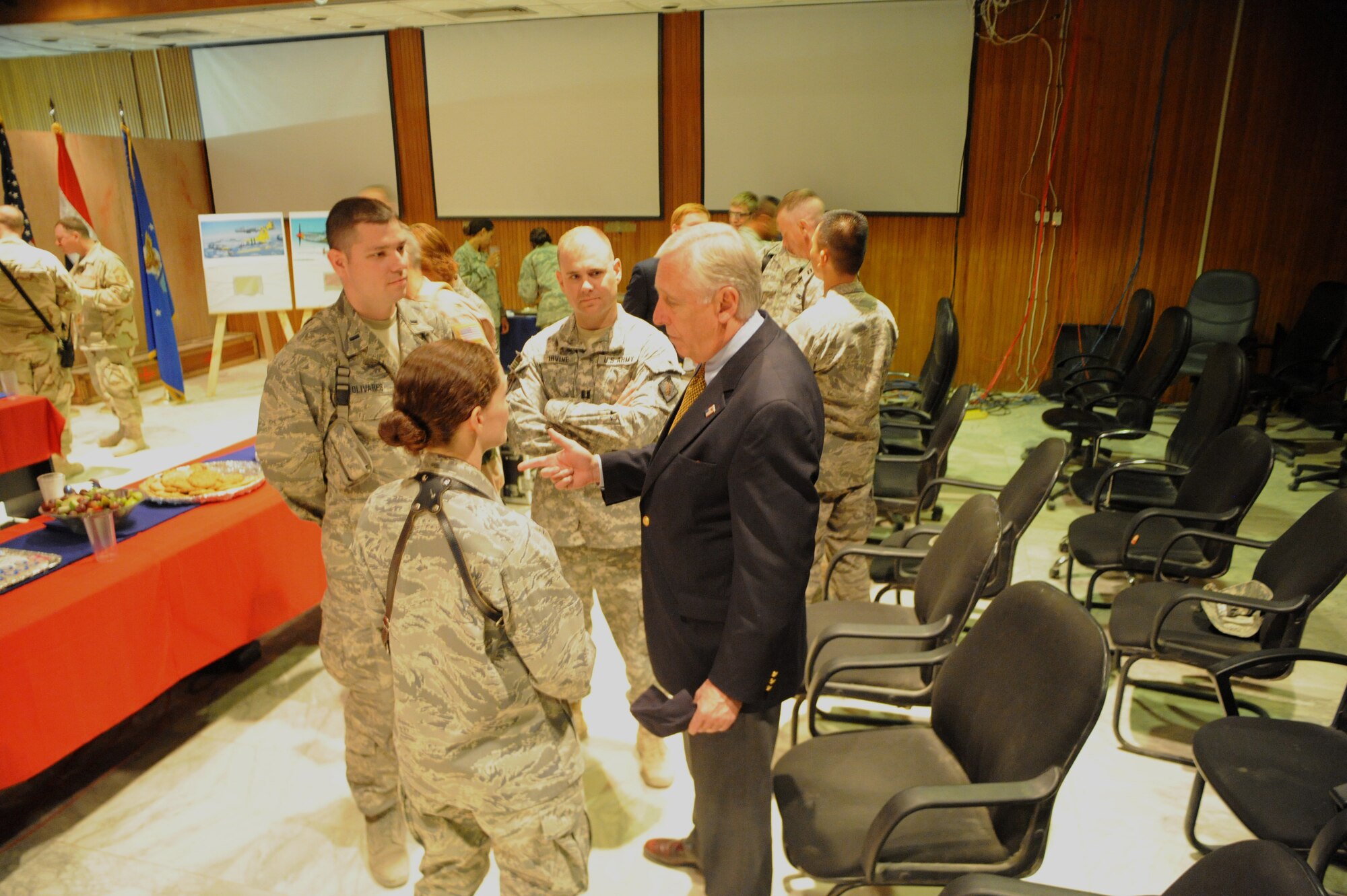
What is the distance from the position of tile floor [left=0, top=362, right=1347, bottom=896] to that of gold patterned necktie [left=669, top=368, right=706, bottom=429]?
4.25 feet

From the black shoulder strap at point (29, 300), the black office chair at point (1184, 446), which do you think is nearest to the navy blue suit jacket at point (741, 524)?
the black office chair at point (1184, 446)

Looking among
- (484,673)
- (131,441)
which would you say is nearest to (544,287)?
(131,441)

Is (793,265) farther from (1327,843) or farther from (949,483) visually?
(1327,843)

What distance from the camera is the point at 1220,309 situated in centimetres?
617

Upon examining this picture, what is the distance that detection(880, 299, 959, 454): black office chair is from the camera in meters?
4.36

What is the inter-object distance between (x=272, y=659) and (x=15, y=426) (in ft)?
6.12

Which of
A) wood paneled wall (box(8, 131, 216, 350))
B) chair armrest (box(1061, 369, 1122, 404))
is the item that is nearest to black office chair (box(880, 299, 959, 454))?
chair armrest (box(1061, 369, 1122, 404))

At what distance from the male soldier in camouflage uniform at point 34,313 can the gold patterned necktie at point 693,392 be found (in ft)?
15.5

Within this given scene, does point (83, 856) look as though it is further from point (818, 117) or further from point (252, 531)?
point (818, 117)

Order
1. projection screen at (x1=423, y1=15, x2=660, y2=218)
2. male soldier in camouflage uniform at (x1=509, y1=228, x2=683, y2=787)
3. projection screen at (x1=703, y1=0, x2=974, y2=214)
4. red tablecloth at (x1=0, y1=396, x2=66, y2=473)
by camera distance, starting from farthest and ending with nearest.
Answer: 1. projection screen at (x1=423, y1=15, x2=660, y2=218)
2. projection screen at (x1=703, y1=0, x2=974, y2=214)
3. red tablecloth at (x1=0, y1=396, x2=66, y2=473)
4. male soldier in camouflage uniform at (x1=509, y1=228, x2=683, y2=787)

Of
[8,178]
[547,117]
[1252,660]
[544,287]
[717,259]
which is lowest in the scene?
[1252,660]

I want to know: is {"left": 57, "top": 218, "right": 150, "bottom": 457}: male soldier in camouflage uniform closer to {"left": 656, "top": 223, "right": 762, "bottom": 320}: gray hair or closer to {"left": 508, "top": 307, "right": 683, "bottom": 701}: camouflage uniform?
{"left": 508, "top": 307, "right": 683, "bottom": 701}: camouflage uniform

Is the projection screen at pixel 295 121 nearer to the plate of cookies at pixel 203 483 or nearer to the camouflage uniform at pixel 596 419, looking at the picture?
the plate of cookies at pixel 203 483

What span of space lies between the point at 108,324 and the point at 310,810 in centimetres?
485
